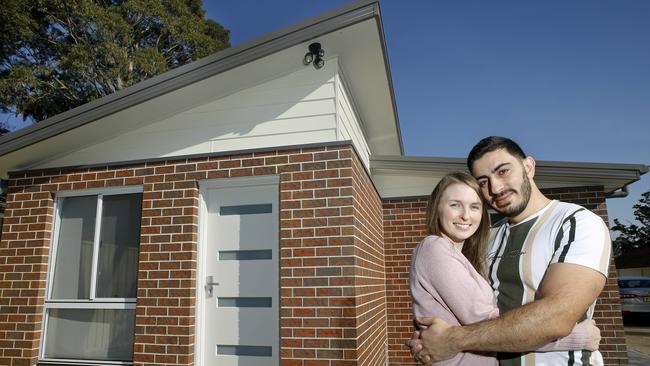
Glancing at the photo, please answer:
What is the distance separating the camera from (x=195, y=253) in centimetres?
464

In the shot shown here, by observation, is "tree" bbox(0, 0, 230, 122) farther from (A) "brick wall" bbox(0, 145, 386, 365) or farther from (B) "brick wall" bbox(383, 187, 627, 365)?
(B) "brick wall" bbox(383, 187, 627, 365)

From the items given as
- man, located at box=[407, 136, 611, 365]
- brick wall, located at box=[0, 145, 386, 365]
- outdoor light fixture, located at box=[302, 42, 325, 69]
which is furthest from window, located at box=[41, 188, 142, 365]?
man, located at box=[407, 136, 611, 365]

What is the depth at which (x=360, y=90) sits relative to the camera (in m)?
5.80

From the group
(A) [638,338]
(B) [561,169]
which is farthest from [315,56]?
(A) [638,338]

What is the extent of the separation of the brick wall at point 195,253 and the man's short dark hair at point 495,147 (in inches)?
91.9

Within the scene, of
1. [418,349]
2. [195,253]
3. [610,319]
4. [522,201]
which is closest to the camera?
[418,349]

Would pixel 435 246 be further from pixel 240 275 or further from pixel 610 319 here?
pixel 610 319

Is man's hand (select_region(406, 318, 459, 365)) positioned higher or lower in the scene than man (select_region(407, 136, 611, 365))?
lower

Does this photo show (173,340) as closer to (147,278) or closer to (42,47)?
(147,278)

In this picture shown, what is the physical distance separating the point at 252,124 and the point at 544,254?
3.66m

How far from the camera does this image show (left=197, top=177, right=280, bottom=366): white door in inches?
176

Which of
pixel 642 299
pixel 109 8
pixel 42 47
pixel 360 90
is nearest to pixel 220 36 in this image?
pixel 109 8

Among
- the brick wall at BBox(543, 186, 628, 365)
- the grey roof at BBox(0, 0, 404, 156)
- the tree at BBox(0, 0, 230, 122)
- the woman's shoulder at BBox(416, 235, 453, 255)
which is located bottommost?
the brick wall at BBox(543, 186, 628, 365)

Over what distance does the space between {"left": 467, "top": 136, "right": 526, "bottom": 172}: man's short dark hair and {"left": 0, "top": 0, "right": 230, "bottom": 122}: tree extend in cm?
1418
